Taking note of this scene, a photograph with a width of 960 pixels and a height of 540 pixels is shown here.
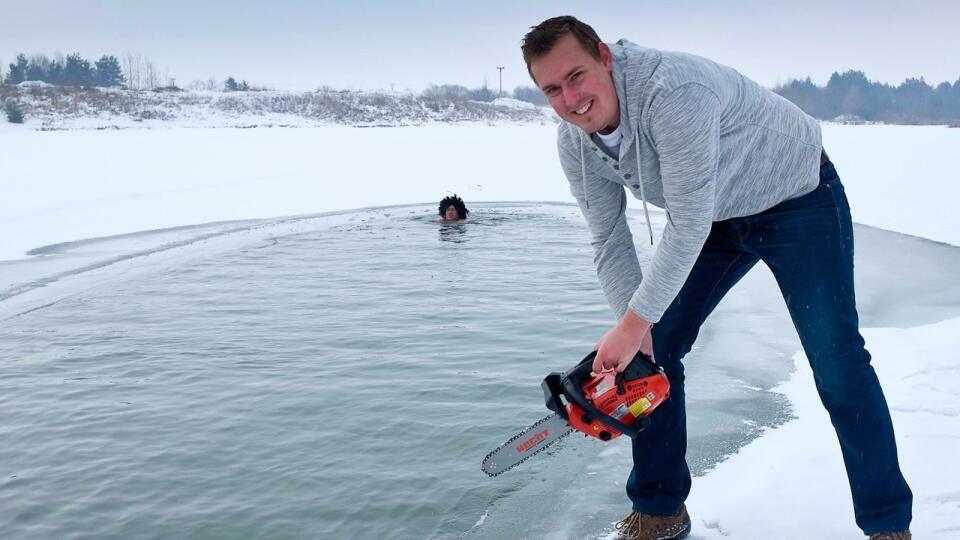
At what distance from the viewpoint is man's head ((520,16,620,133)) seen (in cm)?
233

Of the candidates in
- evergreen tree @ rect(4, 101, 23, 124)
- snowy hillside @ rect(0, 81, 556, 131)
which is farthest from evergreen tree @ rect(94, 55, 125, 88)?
evergreen tree @ rect(4, 101, 23, 124)

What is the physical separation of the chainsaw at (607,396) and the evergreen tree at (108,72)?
379ft

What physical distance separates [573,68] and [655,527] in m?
1.65

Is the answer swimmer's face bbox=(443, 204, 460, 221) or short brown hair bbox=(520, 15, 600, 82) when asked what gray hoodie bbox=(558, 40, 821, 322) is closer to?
short brown hair bbox=(520, 15, 600, 82)

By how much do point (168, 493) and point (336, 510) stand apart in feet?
2.61

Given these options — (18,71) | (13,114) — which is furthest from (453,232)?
(18,71)

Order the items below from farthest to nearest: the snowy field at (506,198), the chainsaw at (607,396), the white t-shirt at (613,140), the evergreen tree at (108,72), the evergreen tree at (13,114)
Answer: the evergreen tree at (108,72) → the evergreen tree at (13,114) → the snowy field at (506,198) → the chainsaw at (607,396) → the white t-shirt at (613,140)

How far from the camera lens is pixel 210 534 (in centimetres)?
350

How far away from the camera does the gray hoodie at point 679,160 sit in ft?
7.74

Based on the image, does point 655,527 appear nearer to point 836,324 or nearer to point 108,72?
point 836,324

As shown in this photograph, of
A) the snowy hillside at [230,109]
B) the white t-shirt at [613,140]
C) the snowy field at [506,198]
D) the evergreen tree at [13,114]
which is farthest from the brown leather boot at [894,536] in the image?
the evergreen tree at [13,114]

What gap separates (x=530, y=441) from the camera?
9.46 feet

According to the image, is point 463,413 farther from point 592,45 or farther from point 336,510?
point 592,45

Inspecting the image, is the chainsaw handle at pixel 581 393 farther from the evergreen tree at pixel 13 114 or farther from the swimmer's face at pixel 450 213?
the evergreen tree at pixel 13 114
